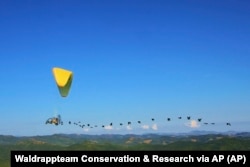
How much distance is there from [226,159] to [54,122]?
3372cm

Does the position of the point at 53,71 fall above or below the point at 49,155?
above

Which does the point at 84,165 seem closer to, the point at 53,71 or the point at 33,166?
the point at 33,166

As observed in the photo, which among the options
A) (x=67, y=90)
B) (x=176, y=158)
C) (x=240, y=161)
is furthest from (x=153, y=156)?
(x=67, y=90)

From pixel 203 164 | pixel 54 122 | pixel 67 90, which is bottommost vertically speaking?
pixel 203 164

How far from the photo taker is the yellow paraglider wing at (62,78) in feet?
231

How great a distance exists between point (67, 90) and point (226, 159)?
1320 inches

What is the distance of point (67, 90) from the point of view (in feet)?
241
